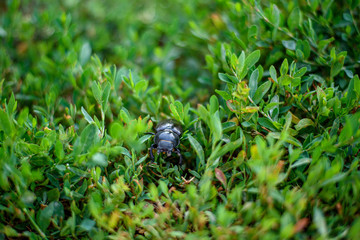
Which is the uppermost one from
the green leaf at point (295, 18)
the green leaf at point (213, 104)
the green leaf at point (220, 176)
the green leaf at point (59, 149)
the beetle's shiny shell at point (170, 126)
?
the green leaf at point (295, 18)

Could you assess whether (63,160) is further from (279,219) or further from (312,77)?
(312,77)

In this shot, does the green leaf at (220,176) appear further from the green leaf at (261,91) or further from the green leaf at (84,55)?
the green leaf at (84,55)

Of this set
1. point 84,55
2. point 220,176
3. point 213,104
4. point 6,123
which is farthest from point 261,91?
point 84,55

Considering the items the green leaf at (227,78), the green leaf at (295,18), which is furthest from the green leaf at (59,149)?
the green leaf at (295,18)

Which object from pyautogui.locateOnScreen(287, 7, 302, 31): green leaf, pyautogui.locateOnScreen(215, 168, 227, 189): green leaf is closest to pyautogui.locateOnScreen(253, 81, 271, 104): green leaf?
pyautogui.locateOnScreen(215, 168, 227, 189): green leaf

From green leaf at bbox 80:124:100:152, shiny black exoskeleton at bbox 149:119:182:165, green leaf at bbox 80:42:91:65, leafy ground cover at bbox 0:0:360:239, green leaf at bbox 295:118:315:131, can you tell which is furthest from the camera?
green leaf at bbox 80:42:91:65

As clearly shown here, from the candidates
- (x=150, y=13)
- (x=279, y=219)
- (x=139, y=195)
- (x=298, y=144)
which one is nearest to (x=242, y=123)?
(x=298, y=144)

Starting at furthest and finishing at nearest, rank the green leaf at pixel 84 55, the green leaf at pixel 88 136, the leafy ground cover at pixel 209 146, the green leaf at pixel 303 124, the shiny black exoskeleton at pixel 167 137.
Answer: the green leaf at pixel 84 55, the shiny black exoskeleton at pixel 167 137, the green leaf at pixel 303 124, the green leaf at pixel 88 136, the leafy ground cover at pixel 209 146

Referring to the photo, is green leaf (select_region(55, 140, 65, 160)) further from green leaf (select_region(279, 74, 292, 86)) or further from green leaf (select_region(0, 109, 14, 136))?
green leaf (select_region(279, 74, 292, 86))
